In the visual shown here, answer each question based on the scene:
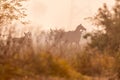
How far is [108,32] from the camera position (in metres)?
21.1

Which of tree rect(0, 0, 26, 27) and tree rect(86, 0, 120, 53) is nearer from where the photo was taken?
tree rect(0, 0, 26, 27)

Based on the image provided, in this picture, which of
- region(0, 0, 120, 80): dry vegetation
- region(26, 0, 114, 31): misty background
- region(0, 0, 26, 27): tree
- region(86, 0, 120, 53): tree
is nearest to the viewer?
region(0, 0, 120, 80): dry vegetation

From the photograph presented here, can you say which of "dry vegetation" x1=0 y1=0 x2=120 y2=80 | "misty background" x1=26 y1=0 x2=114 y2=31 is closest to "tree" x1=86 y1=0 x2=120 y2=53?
"dry vegetation" x1=0 y1=0 x2=120 y2=80

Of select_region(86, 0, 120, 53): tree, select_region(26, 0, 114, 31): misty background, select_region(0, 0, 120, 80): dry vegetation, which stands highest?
select_region(26, 0, 114, 31): misty background

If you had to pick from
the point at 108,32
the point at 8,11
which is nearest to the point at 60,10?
the point at 108,32

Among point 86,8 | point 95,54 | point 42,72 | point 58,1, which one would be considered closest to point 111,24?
point 95,54

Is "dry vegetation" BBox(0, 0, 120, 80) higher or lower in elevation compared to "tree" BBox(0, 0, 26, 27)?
lower

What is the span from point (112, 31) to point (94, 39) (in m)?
1.13

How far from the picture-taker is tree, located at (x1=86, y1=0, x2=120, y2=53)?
65.9 feet

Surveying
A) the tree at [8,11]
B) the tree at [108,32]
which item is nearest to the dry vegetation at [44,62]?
the tree at [8,11]

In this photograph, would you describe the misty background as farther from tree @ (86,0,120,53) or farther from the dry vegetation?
the dry vegetation

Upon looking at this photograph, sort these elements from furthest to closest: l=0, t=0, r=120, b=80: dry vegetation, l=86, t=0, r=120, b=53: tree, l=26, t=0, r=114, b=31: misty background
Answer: l=26, t=0, r=114, b=31: misty background
l=86, t=0, r=120, b=53: tree
l=0, t=0, r=120, b=80: dry vegetation

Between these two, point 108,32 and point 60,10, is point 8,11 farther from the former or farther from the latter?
point 60,10

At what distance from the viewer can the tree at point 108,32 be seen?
2008 centimetres
